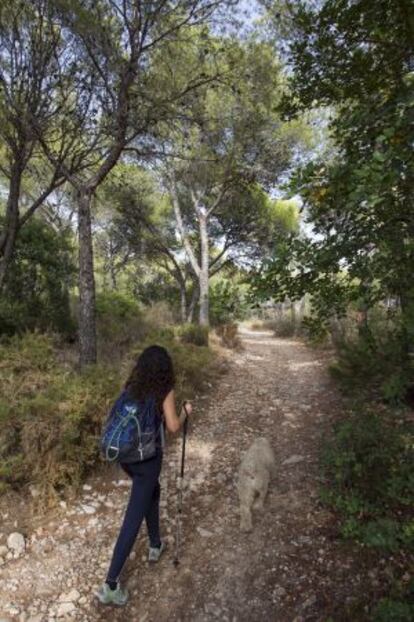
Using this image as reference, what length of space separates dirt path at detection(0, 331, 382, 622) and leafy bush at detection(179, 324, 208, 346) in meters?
4.83

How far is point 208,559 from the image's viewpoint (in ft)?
10.7

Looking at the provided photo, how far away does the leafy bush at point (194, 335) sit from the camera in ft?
32.0

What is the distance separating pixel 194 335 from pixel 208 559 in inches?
265

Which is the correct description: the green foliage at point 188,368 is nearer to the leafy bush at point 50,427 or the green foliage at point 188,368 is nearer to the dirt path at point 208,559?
the dirt path at point 208,559

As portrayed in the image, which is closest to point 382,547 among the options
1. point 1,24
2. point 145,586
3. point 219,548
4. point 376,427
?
point 376,427

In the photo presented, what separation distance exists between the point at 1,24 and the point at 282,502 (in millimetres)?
8029

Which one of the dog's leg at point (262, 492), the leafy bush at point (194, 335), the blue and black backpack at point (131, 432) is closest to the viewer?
the blue and black backpack at point (131, 432)

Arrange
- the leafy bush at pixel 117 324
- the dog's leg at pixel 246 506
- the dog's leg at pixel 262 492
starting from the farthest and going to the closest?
the leafy bush at pixel 117 324
the dog's leg at pixel 262 492
the dog's leg at pixel 246 506

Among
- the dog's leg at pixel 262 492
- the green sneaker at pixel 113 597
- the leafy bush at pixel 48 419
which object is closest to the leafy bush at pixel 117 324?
the leafy bush at pixel 48 419

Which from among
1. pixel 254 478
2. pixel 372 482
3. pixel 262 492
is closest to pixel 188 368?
pixel 254 478

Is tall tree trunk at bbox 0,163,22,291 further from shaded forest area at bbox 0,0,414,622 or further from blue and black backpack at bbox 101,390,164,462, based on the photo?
blue and black backpack at bbox 101,390,164,462

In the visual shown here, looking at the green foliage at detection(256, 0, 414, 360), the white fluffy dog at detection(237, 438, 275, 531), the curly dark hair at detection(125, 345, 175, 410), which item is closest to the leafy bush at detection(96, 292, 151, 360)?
the white fluffy dog at detection(237, 438, 275, 531)

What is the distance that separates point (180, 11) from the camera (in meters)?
6.47

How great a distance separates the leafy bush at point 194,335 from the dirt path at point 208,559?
4831 mm
